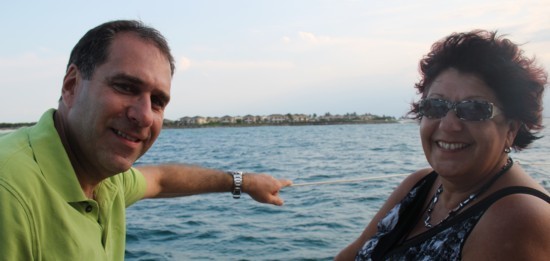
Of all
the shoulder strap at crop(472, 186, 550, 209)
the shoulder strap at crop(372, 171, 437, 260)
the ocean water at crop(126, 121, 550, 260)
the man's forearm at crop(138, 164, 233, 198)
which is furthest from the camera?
the ocean water at crop(126, 121, 550, 260)

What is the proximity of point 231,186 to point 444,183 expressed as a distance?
1.49 meters

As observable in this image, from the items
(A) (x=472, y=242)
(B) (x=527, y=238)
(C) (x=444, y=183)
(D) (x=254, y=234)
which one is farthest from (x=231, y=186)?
(D) (x=254, y=234)

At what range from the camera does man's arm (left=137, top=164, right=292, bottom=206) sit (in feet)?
10.1

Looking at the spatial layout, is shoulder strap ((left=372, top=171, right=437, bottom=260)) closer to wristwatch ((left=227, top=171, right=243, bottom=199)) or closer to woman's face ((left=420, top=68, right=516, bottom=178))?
woman's face ((left=420, top=68, right=516, bottom=178))

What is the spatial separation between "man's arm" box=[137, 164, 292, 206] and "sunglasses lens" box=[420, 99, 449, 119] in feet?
4.62

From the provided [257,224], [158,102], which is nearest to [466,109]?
[158,102]

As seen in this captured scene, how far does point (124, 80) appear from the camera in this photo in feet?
6.02

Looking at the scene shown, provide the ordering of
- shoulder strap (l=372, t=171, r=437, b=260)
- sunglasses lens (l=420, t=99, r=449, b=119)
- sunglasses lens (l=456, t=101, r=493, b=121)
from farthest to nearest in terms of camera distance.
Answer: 1. shoulder strap (l=372, t=171, r=437, b=260)
2. sunglasses lens (l=420, t=99, r=449, b=119)
3. sunglasses lens (l=456, t=101, r=493, b=121)

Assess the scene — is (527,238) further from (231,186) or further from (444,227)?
(231,186)

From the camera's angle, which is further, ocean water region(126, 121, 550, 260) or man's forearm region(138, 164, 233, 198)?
ocean water region(126, 121, 550, 260)

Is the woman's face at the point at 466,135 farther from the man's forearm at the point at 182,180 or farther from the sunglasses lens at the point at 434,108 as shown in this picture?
the man's forearm at the point at 182,180

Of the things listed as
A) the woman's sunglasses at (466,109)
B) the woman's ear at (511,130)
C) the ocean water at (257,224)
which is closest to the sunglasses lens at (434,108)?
the woman's sunglasses at (466,109)

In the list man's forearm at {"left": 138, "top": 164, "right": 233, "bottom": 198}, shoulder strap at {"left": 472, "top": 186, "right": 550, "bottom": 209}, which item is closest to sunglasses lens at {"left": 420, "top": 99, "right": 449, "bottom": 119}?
shoulder strap at {"left": 472, "top": 186, "right": 550, "bottom": 209}

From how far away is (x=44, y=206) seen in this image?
1648 mm
